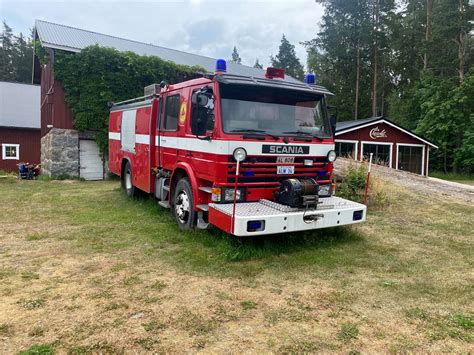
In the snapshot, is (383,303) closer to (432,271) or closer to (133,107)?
(432,271)

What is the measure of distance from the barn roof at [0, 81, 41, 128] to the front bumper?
2509cm

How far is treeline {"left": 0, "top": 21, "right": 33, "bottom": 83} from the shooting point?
58.4 m

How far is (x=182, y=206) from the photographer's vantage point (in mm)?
6629

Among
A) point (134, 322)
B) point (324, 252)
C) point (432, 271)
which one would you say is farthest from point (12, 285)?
point (432, 271)

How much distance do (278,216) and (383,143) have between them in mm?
24204

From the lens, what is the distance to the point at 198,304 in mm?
3898

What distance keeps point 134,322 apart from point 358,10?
43280 millimetres

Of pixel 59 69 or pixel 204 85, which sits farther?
pixel 59 69

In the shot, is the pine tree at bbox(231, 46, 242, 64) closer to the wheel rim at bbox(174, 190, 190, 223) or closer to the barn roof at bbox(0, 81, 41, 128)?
the barn roof at bbox(0, 81, 41, 128)

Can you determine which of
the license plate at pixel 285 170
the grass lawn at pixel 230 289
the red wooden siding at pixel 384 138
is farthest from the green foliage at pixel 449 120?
the license plate at pixel 285 170

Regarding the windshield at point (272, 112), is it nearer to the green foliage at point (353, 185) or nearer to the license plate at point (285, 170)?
the license plate at point (285, 170)

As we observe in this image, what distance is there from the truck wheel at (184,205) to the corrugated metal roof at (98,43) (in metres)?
8.90

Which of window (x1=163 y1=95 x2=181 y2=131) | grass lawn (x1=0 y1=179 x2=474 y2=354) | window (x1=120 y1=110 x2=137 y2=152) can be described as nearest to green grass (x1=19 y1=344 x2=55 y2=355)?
grass lawn (x1=0 y1=179 x2=474 y2=354)

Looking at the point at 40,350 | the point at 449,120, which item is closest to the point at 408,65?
the point at 449,120
